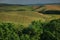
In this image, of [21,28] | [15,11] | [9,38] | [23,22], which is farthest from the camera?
[15,11]

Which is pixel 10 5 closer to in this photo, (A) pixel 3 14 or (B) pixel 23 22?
(A) pixel 3 14

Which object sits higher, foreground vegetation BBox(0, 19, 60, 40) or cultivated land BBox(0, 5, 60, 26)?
cultivated land BBox(0, 5, 60, 26)

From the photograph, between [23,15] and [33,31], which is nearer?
[33,31]

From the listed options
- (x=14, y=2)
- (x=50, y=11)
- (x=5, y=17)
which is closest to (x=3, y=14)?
(x=5, y=17)

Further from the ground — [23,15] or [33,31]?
[23,15]
